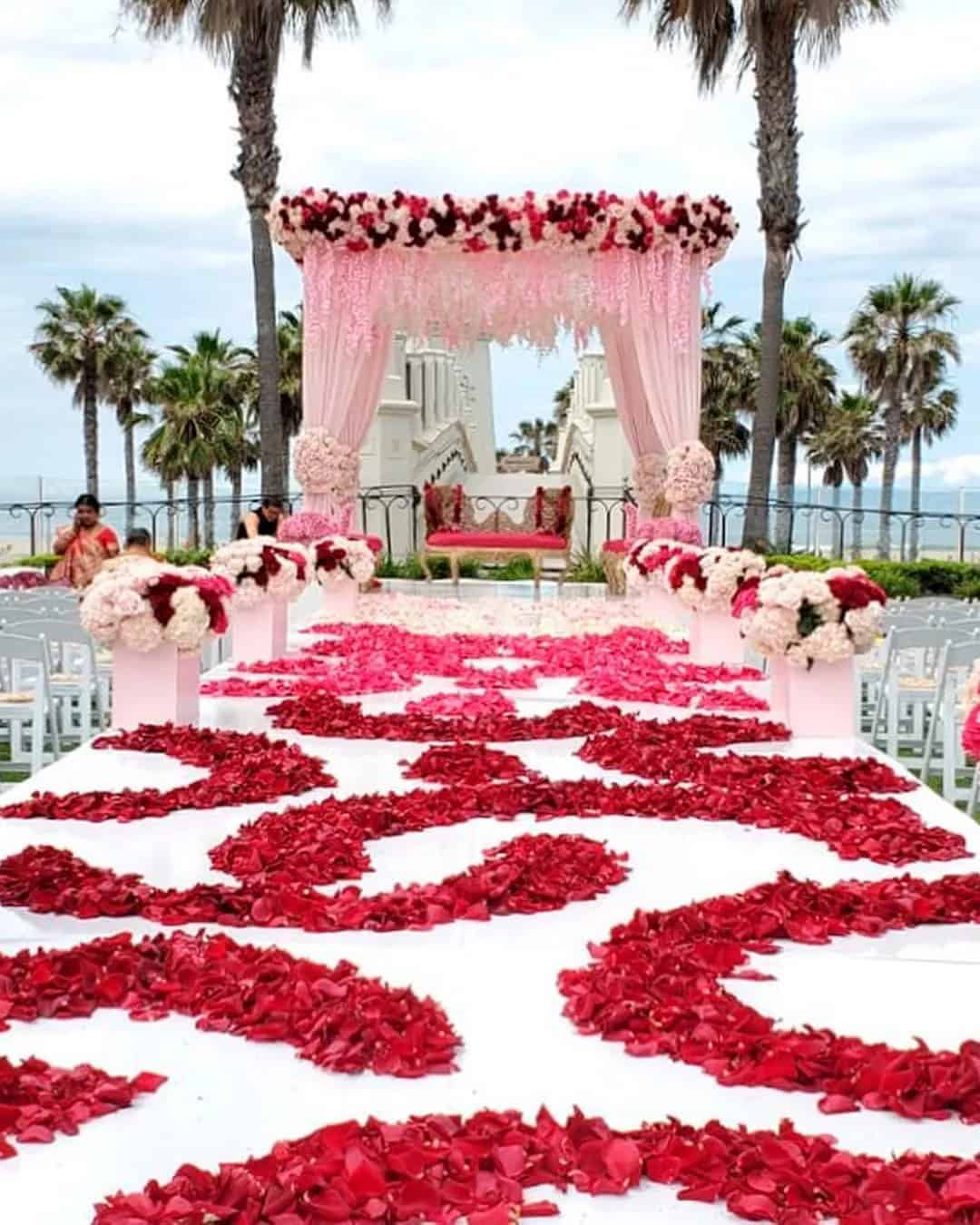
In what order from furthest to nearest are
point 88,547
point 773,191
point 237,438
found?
point 237,438 → point 773,191 → point 88,547

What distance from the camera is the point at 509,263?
508 inches

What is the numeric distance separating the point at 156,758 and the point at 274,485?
1093 cm

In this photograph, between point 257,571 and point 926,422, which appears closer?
point 257,571

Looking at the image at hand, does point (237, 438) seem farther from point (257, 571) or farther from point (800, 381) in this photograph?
point (257, 571)

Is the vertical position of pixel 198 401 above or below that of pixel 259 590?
above

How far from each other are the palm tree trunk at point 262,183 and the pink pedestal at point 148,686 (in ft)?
33.1

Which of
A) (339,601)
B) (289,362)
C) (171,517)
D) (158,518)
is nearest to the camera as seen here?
(339,601)

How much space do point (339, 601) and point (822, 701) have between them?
6211 millimetres

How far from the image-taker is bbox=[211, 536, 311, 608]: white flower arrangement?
342 inches

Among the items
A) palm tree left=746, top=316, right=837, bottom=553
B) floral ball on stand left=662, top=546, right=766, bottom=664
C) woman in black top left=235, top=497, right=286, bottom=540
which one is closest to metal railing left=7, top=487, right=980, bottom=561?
woman in black top left=235, top=497, right=286, bottom=540

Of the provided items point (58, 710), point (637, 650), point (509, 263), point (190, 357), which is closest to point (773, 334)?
point (509, 263)

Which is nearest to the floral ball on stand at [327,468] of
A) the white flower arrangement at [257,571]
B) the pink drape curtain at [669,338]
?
the pink drape curtain at [669,338]

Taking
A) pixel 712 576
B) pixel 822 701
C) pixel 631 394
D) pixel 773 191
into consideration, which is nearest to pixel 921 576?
pixel 631 394

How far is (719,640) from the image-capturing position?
30.7 ft
